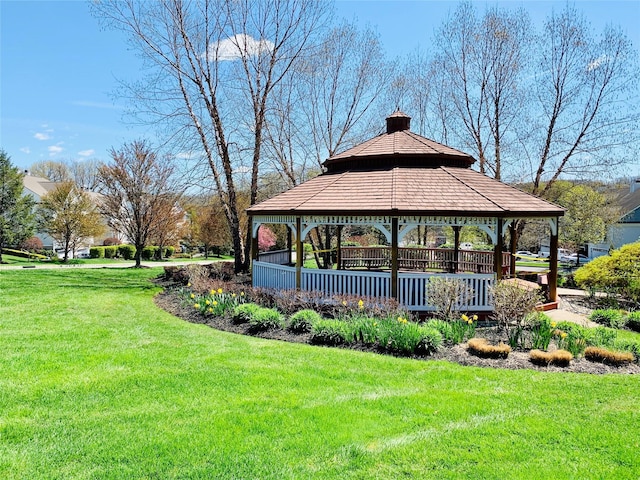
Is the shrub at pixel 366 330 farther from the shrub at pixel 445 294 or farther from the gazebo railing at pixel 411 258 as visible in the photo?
the gazebo railing at pixel 411 258

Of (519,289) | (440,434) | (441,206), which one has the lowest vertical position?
(440,434)

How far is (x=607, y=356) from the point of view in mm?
6676

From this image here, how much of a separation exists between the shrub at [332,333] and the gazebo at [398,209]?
249 centimetres

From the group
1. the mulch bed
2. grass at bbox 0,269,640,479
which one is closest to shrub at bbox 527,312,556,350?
the mulch bed

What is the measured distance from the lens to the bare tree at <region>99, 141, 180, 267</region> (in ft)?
78.0

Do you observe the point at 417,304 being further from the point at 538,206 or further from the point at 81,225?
the point at 81,225

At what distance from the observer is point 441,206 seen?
1041cm

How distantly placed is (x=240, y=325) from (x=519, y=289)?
5.56 meters

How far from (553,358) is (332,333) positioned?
3.54m

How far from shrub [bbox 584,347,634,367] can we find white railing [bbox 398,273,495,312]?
11.3 feet

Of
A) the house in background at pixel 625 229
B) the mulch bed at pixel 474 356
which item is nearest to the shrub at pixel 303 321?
the mulch bed at pixel 474 356

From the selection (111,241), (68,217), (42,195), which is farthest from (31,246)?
(68,217)

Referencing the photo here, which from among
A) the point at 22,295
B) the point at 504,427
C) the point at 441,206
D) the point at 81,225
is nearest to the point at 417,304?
the point at 441,206

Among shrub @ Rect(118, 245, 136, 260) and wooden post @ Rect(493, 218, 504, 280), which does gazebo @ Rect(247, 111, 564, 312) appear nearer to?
wooden post @ Rect(493, 218, 504, 280)
